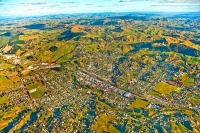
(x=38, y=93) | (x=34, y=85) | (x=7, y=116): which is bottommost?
(x=7, y=116)

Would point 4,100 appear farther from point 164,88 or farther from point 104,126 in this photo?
point 164,88

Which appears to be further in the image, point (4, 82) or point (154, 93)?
point (4, 82)

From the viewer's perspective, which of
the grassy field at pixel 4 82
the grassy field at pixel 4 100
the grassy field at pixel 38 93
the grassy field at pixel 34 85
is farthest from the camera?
the grassy field at pixel 4 82

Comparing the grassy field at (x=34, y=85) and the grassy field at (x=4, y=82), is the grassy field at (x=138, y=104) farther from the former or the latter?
the grassy field at (x=4, y=82)

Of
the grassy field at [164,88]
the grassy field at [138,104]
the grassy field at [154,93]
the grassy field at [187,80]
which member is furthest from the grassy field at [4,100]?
the grassy field at [187,80]

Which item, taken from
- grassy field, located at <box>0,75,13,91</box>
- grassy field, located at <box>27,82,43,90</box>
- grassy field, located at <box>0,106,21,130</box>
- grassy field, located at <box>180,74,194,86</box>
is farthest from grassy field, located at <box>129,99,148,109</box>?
grassy field, located at <box>0,75,13,91</box>

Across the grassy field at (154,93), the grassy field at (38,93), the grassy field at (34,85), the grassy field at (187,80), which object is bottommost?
the grassy field at (34,85)

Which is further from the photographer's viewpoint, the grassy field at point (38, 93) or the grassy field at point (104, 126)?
the grassy field at point (38, 93)

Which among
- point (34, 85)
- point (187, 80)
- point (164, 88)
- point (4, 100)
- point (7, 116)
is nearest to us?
point (7, 116)

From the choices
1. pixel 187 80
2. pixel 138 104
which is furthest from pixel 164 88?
pixel 138 104

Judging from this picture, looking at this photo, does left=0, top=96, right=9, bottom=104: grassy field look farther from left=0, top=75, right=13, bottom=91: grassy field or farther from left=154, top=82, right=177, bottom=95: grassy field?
left=154, top=82, right=177, bottom=95: grassy field
